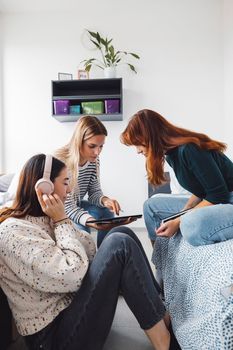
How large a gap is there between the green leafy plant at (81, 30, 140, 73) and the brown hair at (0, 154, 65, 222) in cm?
228

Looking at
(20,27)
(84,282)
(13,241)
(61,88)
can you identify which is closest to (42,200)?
(13,241)

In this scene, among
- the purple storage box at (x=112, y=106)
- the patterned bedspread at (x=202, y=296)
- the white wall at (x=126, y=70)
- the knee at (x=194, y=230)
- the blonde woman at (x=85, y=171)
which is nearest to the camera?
the patterned bedspread at (x=202, y=296)

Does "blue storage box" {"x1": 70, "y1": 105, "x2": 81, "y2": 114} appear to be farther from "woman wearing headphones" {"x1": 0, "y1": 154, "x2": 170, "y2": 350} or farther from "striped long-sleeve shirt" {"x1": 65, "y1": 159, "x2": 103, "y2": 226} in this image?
"woman wearing headphones" {"x1": 0, "y1": 154, "x2": 170, "y2": 350}

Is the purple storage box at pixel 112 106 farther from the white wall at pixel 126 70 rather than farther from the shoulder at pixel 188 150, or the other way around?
the shoulder at pixel 188 150

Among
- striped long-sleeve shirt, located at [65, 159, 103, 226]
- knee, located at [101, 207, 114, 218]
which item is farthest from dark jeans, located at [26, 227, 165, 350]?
knee, located at [101, 207, 114, 218]

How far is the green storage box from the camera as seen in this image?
2.93m

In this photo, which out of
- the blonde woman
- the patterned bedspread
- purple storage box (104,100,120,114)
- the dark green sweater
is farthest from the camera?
purple storage box (104,100,120,114)

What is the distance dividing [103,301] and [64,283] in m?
0.13

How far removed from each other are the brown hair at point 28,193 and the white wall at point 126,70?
2251 millimetres

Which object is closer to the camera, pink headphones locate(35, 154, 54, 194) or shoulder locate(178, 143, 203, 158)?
pink headphones locate(35, 154, 54, 194)

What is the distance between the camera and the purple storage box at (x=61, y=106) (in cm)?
292

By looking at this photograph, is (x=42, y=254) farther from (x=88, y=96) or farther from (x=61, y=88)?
(x=61, y=88)

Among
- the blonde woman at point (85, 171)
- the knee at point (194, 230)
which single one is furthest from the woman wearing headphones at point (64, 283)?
the blonde woman at point (85, 171)

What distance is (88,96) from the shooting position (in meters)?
2.91
